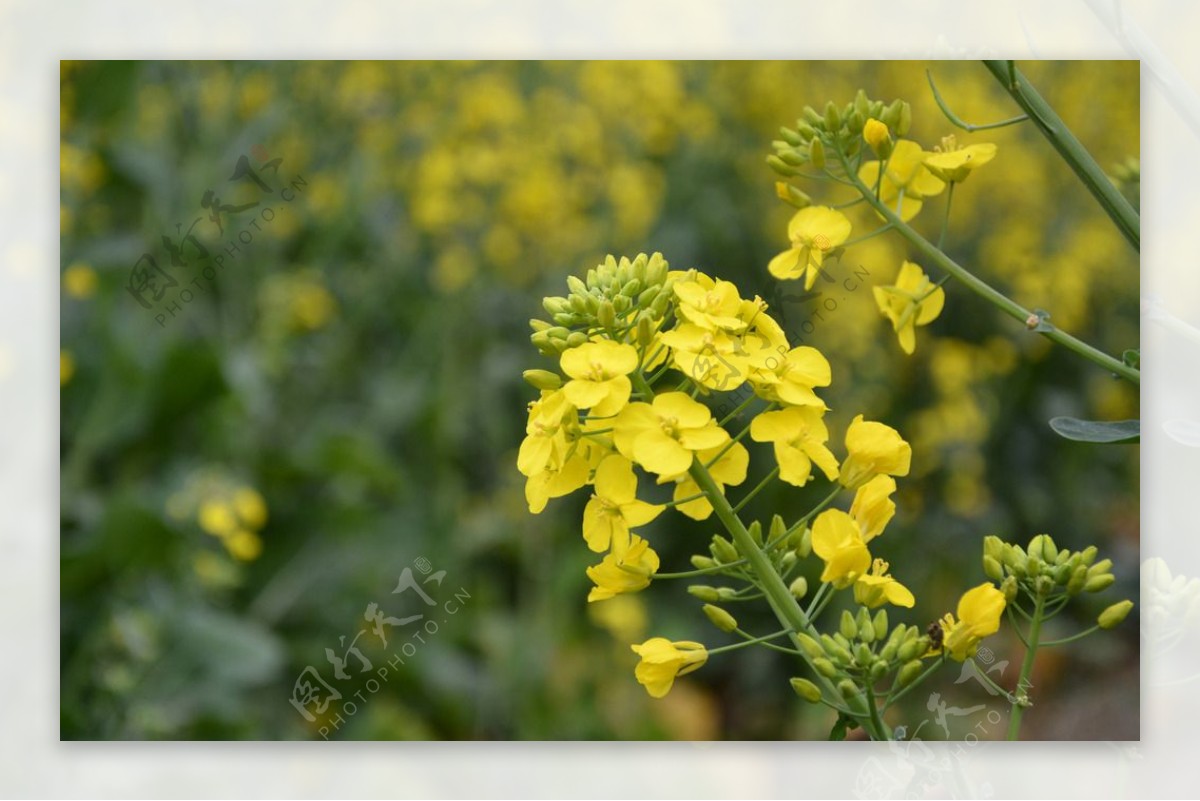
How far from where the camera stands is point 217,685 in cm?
185

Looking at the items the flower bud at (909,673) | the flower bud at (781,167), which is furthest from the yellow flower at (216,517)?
the flower bud at (909,673)

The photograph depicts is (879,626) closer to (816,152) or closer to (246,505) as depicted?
(816,152)

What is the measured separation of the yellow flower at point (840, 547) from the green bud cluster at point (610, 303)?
19cm

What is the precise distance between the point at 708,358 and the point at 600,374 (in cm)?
8

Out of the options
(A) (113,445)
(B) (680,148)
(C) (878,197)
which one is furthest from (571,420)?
(B) (680,148)

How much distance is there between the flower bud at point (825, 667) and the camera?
30.8 inches

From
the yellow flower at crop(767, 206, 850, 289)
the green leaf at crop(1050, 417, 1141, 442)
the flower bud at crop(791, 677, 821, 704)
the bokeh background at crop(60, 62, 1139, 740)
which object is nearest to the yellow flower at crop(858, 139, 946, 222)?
the yellow flower at crop(767, 206, 850, 289)

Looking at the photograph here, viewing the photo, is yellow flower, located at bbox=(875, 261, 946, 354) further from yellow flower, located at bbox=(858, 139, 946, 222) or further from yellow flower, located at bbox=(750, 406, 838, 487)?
yellow flower, located at bbox=(750, 406, 838, 487)

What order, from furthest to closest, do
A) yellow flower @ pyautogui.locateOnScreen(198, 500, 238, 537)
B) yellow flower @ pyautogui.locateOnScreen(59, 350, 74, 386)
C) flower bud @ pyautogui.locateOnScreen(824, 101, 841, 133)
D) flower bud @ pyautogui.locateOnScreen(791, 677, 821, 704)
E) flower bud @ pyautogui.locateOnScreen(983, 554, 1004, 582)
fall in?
yellow flower @ pyautogui.locateOnScreen(198, 500, 238, 537)
yellow flower @ pyautogui.locateOnScreen(59, 350, 74, 386)
flower bud @ pyautogui.locateOnScreen(824, 101, 841, 133)
flower bud @ pyautogui.locateOnScreen(983, 554, 1004, 582)
flower bud @ pyautogui.locateOnScreen(791, 677, 821, 704)

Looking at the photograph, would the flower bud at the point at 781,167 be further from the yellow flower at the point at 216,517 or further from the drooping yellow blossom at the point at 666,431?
the yellow flower at the point at 216,517

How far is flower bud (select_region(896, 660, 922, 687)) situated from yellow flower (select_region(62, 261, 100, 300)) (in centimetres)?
120

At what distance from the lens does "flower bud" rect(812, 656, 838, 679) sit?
0.78 meters

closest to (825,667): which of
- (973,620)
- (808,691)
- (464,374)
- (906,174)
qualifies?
(808,691)

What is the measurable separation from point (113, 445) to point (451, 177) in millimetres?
797
